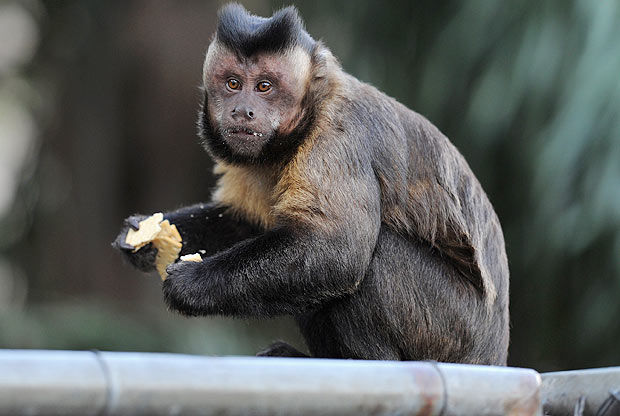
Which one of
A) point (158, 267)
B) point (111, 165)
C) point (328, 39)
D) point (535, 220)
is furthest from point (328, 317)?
point (111, 165)

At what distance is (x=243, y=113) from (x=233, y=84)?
8.3 inches

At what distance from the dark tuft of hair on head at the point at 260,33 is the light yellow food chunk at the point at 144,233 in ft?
2.94

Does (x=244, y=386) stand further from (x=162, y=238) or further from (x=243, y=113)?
(x=162, y=238)

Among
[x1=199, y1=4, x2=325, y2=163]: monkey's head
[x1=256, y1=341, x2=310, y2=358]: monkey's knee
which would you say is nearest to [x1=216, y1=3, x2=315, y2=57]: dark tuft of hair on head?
[x1=199, y1=4, x2=325, y2=163]: monkey's head

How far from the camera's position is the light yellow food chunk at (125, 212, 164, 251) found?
4.02 metres

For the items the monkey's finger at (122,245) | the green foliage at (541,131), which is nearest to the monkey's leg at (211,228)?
the monkey's finger at (122,245)

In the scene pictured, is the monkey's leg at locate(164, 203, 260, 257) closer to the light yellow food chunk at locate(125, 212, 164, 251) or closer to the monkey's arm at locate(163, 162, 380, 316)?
the light yellow food chunk at locate(125, 212, 164, 251)

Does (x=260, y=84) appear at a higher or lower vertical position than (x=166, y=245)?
higher

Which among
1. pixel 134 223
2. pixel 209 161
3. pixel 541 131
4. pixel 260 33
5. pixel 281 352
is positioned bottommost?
pixel 209 161

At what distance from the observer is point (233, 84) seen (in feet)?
12.7

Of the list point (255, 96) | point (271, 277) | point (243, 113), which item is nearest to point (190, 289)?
point (271, 277)

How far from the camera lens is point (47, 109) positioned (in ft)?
33.0

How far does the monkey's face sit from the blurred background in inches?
68.6

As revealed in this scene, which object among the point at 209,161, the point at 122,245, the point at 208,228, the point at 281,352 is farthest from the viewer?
the point at 209,161
